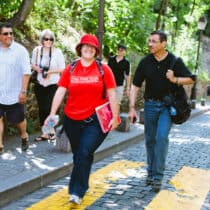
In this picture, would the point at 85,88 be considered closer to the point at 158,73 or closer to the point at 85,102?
the point at 85,102

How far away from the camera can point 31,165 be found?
6836 mm

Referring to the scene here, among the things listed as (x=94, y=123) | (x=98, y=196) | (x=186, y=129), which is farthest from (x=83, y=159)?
(x=186, y=129)

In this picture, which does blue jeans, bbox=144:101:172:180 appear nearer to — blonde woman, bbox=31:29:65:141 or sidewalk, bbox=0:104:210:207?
sidewalk, bbox=0:104:210:207

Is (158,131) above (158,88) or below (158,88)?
below

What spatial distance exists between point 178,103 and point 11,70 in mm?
2501

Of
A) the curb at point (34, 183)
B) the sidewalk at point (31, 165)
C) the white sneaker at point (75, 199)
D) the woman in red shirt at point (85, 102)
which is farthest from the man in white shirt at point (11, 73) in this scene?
the white sneaker at point (75, 199)

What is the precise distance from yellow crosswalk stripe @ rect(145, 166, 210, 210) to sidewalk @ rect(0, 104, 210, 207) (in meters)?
1.46

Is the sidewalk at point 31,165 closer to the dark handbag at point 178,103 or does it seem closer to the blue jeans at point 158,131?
the blue jeans at point 158,131

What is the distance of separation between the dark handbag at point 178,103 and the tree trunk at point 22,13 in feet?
16.7

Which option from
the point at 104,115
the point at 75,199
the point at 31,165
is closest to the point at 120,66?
the point at 31,165

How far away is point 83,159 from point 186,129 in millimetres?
8897

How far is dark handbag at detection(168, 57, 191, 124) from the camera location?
20.6 ft

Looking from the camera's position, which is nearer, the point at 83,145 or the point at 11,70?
the point at 83,145

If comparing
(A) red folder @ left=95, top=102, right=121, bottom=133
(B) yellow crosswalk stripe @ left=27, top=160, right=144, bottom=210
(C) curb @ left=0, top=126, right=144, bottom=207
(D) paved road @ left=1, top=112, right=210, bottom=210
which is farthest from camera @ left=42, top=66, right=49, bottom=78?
(A) red folder @ left=95, top=102, right=121, bottom=133
